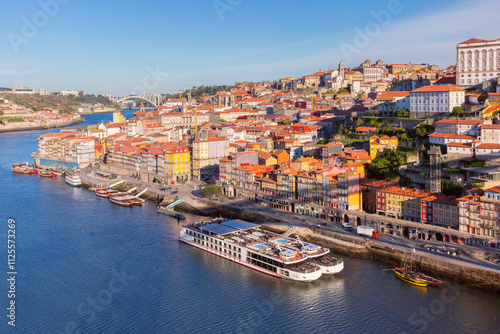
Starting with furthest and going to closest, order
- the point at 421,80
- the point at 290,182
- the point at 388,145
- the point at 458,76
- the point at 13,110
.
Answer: the point at 13,110 < the point at 421,80 < the point at 458,76 < the point at 388,145 < the point at 290,182

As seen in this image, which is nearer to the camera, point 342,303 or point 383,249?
point 342,303

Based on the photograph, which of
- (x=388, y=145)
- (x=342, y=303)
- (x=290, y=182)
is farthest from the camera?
(x=388, y=145)

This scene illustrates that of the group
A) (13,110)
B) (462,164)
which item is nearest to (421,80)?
(462,164)

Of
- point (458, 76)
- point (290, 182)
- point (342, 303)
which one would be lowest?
point (342, 303)

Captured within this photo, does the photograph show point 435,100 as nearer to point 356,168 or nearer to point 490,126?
point 490,126

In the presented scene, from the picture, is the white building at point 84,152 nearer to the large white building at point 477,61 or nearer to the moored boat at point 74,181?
the moored boat at point 74,181

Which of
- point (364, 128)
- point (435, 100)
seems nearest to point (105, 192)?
point (364, 128)

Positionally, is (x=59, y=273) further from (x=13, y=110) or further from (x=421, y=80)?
(x=13, y=110)

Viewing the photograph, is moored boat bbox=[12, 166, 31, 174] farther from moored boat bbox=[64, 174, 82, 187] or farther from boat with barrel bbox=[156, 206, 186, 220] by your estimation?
boat with barrel bbox=[156, 206, 186, 220]
